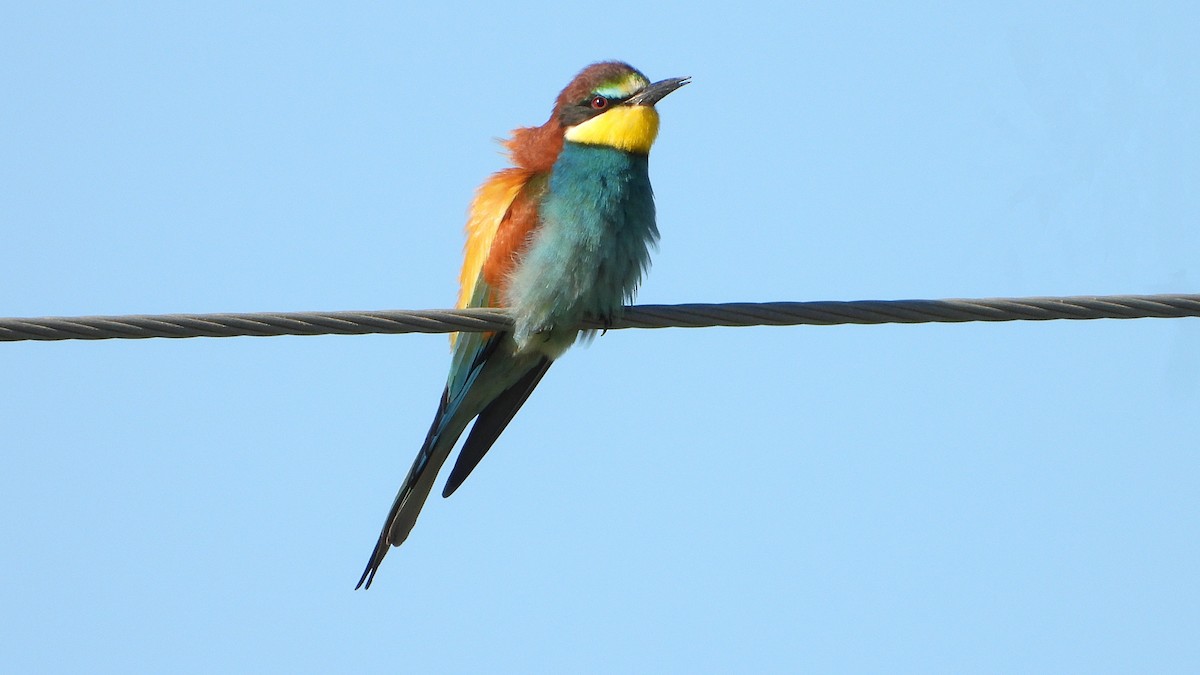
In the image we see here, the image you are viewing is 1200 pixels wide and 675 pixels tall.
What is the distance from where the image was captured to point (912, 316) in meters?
3.00

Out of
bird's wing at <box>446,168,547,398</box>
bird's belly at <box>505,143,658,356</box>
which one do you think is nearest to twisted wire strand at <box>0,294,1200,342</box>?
bird's belly at <box>505,143,658,356</box>

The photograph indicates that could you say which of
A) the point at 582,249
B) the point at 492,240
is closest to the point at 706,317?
the point at 582,249

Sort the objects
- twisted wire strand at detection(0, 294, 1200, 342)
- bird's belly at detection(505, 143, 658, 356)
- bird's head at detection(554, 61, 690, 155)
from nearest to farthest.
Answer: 1. twisted wire strand at detection(0, 294, 1200, 342)
2. bird's belly at detection(505, 143, 658, 356)
3. bird's head at detection(554, 61, 690, 155)

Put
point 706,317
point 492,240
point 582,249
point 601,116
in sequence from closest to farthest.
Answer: point 706,317 → point 582,249 → point 492,240 → point 601,116

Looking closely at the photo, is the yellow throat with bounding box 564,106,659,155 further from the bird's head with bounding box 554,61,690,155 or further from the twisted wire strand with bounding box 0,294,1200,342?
the twisted wire strand with bounding box 0,294,1200,342

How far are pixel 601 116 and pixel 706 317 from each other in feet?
4.05

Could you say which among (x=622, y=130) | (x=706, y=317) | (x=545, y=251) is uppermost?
(x=622, y=130)

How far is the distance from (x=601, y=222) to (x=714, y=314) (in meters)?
0.95

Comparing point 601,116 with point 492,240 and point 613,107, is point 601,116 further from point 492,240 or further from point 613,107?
point 492,240

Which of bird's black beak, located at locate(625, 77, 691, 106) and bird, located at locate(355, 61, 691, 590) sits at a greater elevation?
bird's black beak, located at locate(625, 77, 691, 106)

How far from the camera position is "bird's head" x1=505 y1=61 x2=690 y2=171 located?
4.08 metres

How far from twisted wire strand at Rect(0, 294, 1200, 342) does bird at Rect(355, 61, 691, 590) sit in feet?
2.53

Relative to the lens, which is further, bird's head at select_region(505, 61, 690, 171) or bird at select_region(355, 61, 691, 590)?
bird's head at select_region(505, 61, 690, 171)

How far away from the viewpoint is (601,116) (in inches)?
162
